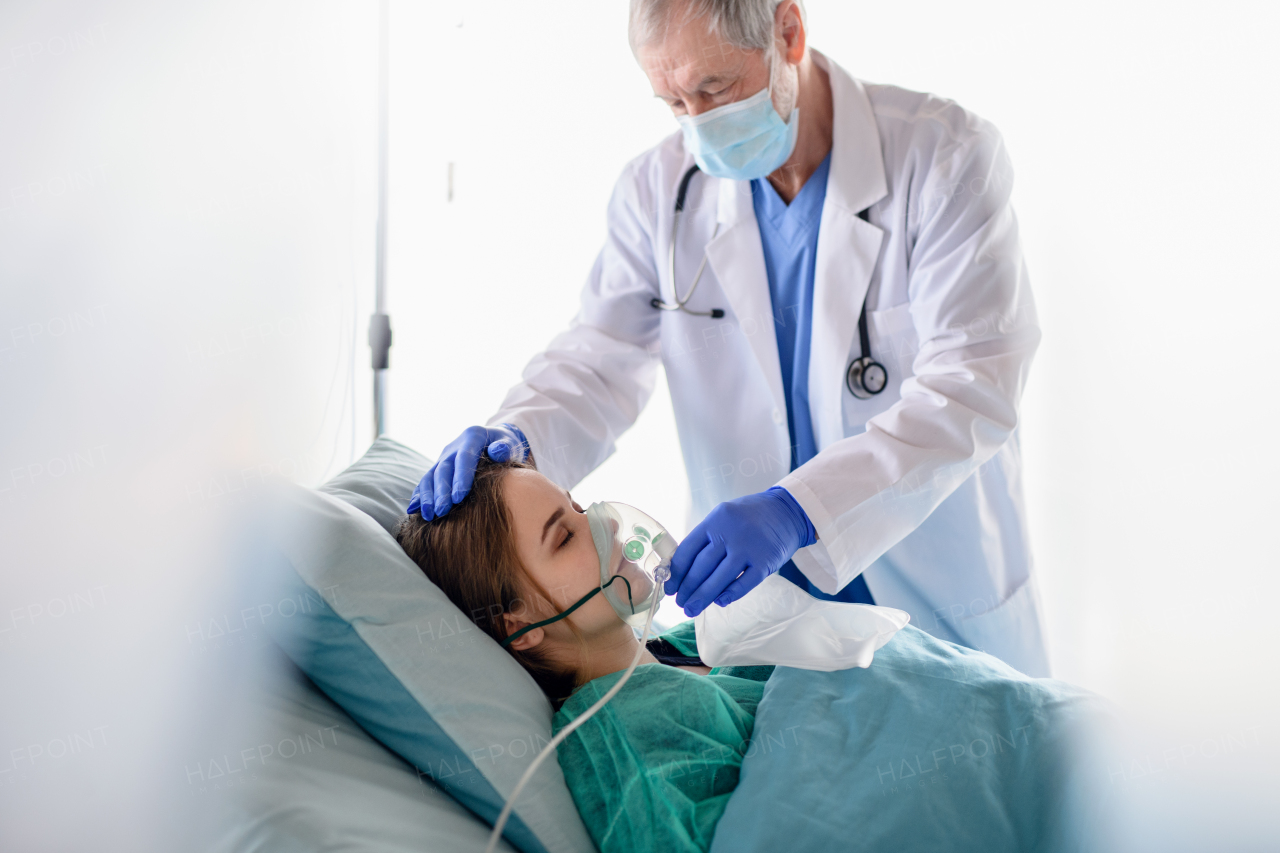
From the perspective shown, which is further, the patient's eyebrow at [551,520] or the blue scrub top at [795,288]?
the blue scrub top at [795,288]

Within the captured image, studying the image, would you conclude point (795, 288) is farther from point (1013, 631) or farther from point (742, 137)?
point (1013, 631)

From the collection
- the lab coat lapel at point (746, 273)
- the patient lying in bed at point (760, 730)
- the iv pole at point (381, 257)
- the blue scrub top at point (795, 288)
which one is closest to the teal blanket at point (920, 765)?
the patient lying in bed at point (760, 730)

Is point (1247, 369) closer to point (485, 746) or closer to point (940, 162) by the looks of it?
point (940, 162)

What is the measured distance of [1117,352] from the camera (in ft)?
4.16

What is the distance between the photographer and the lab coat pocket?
5.06 feet

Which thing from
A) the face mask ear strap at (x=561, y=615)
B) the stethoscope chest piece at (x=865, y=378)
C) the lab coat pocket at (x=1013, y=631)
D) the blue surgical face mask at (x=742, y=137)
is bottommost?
the lab coat pocket at (x=1013, y=631)

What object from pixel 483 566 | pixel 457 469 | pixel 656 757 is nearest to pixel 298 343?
pixel 457 469

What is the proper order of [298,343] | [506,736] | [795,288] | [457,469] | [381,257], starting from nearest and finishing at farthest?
[506,736] → [457,469] → [298,343] → [795,288] → [381,257]

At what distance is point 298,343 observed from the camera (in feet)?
4.73

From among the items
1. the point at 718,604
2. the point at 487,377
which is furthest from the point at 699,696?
the point at 487,377

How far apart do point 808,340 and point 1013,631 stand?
2.15 feet

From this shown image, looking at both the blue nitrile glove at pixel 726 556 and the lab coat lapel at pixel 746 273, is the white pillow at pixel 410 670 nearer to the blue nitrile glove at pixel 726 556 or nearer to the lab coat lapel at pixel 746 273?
the blue nitrile glove at pixel 726 556

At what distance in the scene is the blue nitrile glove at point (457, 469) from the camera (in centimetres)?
127

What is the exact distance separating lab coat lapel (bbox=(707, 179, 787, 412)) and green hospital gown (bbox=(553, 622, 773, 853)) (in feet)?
2.08
